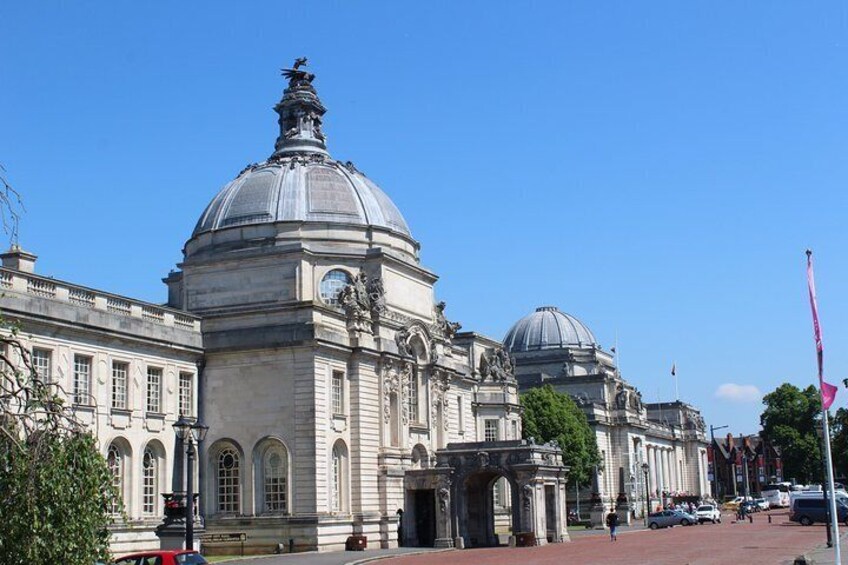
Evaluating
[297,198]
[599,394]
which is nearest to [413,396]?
[297,198]

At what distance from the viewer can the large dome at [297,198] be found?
67250 mm

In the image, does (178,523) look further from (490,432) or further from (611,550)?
(490,432)

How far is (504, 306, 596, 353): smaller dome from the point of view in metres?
130

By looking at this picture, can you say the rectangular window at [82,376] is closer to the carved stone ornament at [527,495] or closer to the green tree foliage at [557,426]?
the carved stone ornament at [527,495]

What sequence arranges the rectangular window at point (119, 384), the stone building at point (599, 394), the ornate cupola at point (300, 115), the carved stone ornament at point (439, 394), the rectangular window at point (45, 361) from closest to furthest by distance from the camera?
the rectangular window at point (45, 361)
the rectangular window at point (119, 384)
the carved stone ornament at point (439, 394)
the ornate cupola at point (300, 115)
the stone building at point (599, 394)

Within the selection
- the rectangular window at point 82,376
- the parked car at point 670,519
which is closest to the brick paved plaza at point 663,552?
the rectangular window at point 82,376

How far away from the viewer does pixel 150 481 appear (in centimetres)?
5356

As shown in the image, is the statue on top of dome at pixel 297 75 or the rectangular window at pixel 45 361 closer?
the rectangular window at pixel 45 361

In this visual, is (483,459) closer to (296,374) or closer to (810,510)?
(296,374)

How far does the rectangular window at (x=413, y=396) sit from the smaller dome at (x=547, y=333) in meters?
63.8

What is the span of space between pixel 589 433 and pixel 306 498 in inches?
2178

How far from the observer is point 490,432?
83.8 meters

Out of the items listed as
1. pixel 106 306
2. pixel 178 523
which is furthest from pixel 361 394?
pixel 178 523

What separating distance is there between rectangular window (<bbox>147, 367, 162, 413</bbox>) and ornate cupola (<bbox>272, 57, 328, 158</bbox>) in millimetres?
22742
